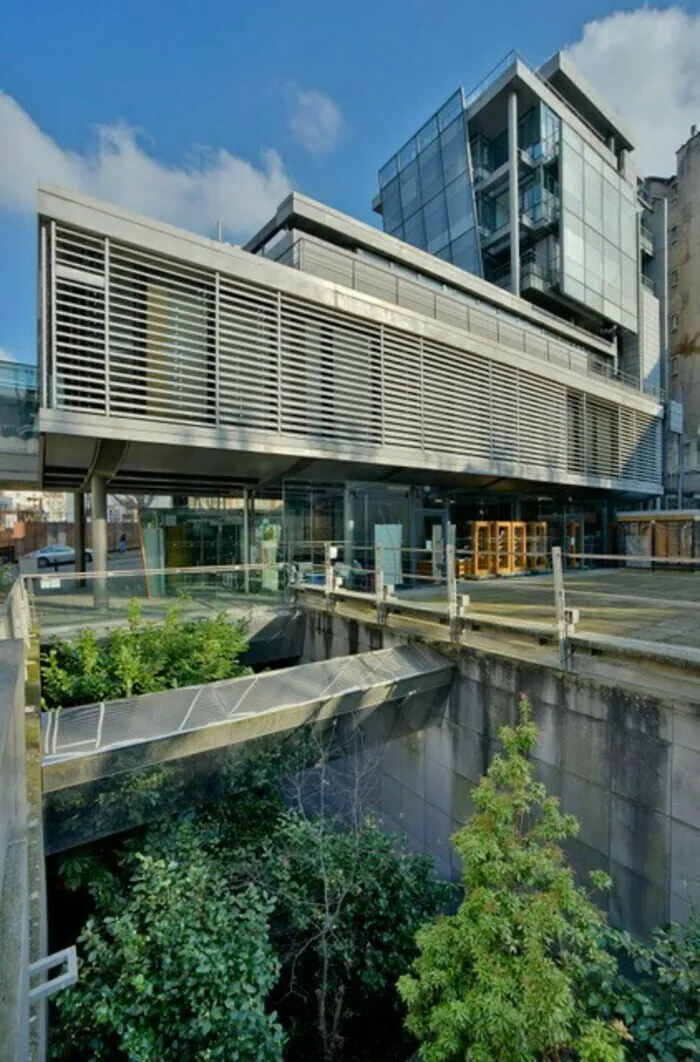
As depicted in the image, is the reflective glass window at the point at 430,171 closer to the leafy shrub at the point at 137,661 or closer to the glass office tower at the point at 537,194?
the glass office tower at the point at 537,194

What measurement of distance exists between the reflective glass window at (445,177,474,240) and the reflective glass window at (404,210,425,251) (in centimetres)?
162

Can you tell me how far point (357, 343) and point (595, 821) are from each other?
1003cm

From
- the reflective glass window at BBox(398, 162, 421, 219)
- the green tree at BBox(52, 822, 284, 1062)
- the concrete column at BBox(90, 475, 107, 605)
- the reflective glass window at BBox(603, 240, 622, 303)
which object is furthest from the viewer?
the reflective glass window at BBox(398, 162, 421, 219)

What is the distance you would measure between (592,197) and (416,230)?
24.9 feet

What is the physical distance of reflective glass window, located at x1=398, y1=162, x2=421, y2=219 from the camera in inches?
922

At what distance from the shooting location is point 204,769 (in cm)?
474

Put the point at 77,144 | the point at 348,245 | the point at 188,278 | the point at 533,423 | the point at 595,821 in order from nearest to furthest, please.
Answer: the point at 595,821 → the point at 188,278 → the point at 77,144 → the point at 348,245 → the point at 533,423

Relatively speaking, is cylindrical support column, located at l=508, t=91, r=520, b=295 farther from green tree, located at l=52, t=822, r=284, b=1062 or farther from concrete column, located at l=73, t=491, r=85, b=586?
green tree, located at l=52, t=822, r=284, b=1062

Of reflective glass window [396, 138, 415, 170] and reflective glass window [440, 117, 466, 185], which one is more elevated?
reflective glass window [396, 138, 415, 170]

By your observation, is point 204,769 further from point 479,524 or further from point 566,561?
point 566,561

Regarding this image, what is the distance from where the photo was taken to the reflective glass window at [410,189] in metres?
23.4

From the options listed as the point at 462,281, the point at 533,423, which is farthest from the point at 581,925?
the point at 462,281

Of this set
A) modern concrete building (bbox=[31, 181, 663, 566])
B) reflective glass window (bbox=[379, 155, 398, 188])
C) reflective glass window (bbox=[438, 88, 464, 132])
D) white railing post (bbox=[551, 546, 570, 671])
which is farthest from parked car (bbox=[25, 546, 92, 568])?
reflective glass window (bbox=[438, 88, 464, 132])

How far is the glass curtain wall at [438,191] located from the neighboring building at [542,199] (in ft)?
0.17
